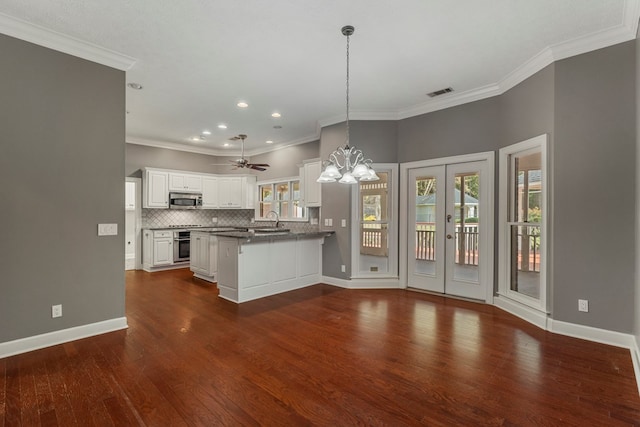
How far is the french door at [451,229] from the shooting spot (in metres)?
4.36

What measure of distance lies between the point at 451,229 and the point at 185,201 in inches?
233

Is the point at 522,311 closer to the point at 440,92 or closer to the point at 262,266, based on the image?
the point at 440,92

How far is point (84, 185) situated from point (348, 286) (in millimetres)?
3956

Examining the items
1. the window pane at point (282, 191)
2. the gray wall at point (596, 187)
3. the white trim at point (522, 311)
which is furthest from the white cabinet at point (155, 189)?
the gray wall at point (596, 187)

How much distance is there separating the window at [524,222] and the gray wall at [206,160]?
3.82 m

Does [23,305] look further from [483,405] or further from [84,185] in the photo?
[483,405]

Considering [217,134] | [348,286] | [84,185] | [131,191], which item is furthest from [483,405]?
[131,191]

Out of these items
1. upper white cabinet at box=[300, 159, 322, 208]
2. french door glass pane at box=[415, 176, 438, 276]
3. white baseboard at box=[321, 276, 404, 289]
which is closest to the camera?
french door glass pane at box=[415, 176, 438, 276]

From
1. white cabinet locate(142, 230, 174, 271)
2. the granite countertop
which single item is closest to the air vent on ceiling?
the granite countertop

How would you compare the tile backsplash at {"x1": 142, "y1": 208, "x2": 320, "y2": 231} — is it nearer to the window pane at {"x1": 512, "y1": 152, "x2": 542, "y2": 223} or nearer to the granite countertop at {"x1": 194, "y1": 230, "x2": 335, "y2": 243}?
the granite countertop at {"x1": 194, "y1": 230, "x2": 335, "y2": 243}

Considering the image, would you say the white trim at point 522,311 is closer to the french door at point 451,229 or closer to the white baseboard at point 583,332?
the white baseboard at point 583,332

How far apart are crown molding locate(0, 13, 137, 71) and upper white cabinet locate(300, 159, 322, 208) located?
11.3 ft

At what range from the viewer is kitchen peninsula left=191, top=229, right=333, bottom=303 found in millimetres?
4430

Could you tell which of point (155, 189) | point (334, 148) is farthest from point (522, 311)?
point (155, 189)
